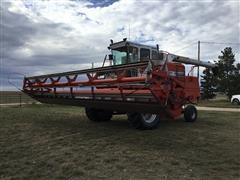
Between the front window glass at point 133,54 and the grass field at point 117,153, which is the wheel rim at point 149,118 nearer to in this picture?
the grass field at point 117,153

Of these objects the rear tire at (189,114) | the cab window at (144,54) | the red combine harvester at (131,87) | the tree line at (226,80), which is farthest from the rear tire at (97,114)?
the tree line at (226,80)

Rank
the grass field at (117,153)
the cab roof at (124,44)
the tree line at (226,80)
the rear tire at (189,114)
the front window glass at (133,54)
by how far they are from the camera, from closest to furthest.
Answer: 1. the grass field at (117,153)
2. the rear tire at (189,114)
3. the cab roof at (124,44)
4. the front window glass at (133,54)
5. the tree line at (226,80)

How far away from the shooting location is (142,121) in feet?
29.4

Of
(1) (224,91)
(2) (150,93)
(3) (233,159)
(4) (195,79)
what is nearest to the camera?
(3) (233,159)

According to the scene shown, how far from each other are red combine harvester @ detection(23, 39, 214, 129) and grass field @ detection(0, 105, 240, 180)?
73 centimetres

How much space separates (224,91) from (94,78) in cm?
3466

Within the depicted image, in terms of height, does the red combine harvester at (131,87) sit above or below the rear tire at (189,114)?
above

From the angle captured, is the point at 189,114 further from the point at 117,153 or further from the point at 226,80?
the point at 226,80

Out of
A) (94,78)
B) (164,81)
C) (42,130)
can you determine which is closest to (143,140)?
(164,81)

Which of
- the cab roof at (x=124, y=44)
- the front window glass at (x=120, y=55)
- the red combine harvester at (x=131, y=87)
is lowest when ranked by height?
the red combine harvester at (x=131, y=87)

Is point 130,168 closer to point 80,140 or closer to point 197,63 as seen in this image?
point 80,140

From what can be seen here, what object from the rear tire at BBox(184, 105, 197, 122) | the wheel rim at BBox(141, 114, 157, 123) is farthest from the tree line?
the wheel rim at BBox(141, 114, 157, 123)

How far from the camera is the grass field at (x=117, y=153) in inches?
204

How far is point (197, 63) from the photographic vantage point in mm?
12180
